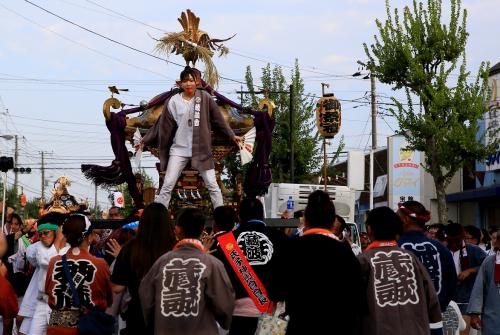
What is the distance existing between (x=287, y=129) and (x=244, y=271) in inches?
1159

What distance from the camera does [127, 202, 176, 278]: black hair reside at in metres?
7.59

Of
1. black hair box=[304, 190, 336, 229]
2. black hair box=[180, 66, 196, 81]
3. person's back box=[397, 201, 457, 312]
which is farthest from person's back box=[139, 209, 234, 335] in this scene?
black hair box=[180, 66, 196, 81]

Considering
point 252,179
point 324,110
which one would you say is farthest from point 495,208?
point 252,179

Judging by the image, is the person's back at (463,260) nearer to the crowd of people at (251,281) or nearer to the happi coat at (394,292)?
the crowd of people at (251,281)

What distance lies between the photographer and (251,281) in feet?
29.0

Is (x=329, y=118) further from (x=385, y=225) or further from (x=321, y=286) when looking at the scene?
(x=321, y=286)

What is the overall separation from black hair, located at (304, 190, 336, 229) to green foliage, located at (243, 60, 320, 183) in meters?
30.5

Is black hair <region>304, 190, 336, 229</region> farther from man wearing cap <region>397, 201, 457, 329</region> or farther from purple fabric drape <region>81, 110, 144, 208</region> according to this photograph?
purple fabric drape <region>81, 110, 144, 208</region>

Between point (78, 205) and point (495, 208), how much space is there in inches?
830

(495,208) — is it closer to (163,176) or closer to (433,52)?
(433,52)

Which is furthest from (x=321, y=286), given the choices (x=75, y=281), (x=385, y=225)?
(x=75, y=281)

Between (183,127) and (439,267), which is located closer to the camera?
(439,267)

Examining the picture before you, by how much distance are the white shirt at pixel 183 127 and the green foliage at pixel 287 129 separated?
24878mm

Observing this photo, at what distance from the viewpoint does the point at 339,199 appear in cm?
2775
